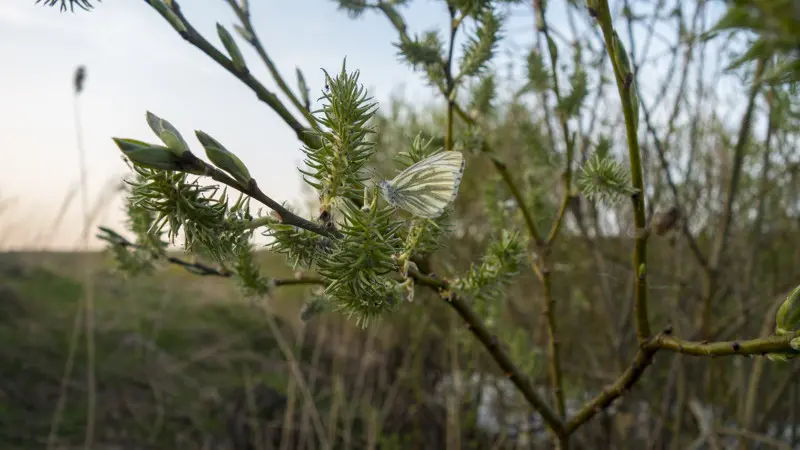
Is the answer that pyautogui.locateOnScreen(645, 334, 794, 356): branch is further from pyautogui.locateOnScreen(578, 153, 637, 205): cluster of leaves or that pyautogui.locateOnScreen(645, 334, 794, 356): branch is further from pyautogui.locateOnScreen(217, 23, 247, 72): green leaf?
pyautogui.locateOnScreen(217, 23, 247, 72): green leaf

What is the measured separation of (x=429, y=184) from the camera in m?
0.34

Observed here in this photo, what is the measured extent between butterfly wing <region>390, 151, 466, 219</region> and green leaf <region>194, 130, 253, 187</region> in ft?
0.27

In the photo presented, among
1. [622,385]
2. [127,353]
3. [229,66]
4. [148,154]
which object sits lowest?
[127,353]

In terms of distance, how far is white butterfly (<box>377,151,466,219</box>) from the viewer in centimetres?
32

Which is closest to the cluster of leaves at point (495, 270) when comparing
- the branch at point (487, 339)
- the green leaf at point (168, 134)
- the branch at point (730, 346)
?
the branch at point (487, 339)

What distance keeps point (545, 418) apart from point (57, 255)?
3.43 metres

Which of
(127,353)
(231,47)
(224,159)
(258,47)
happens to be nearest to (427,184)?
(224,159)

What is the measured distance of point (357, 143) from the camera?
1.01 feet

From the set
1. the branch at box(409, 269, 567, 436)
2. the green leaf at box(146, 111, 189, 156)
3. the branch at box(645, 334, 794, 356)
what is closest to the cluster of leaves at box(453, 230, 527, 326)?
the branch at box(409, 269, 567, 436)

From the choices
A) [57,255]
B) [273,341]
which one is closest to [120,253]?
[273,341]

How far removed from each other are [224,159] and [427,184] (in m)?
0.11

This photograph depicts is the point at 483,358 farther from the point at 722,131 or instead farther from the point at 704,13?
the point at 704,13

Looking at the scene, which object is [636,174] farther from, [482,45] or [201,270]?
[201,270]

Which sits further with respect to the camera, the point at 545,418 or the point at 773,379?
the point at 773,379
